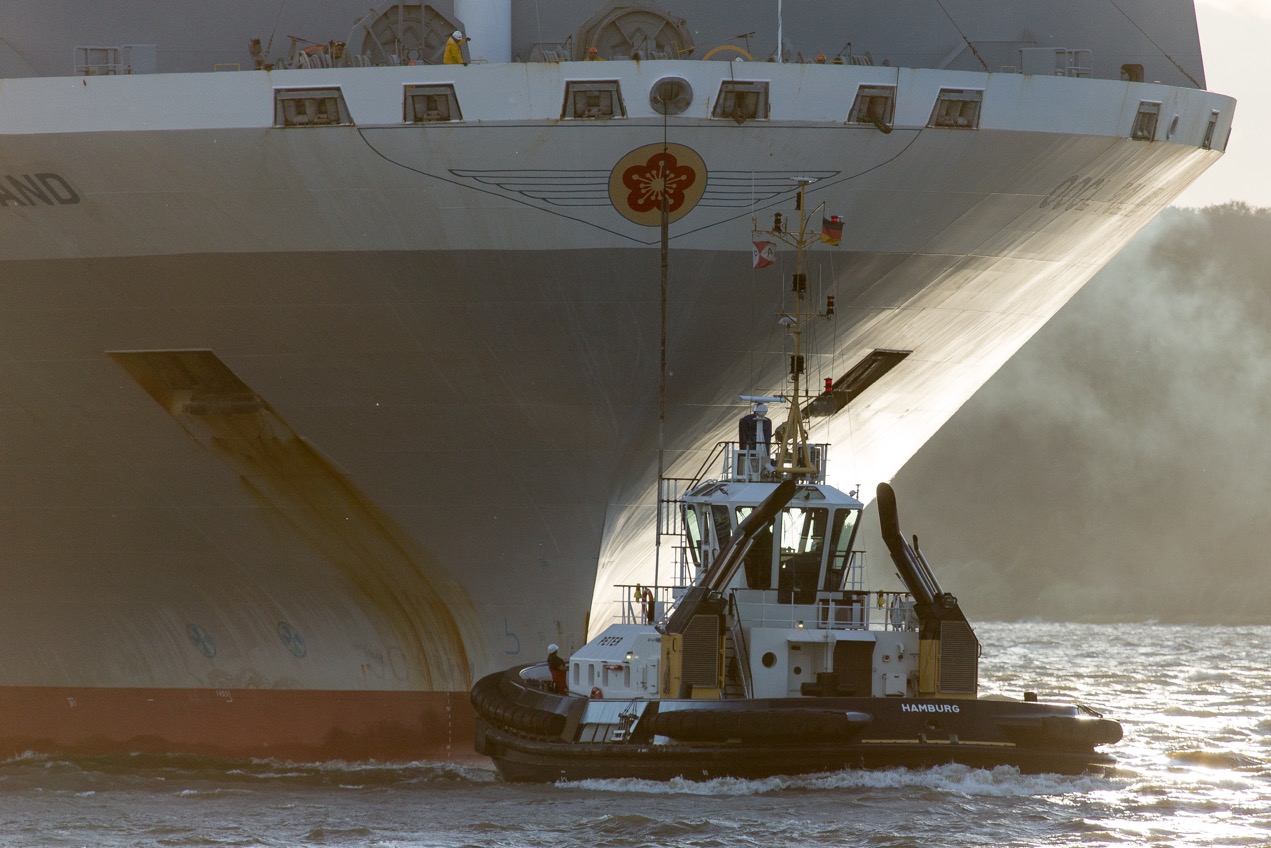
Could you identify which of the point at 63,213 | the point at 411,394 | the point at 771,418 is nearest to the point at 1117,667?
the point at 771,418

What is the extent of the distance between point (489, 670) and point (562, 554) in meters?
1.92

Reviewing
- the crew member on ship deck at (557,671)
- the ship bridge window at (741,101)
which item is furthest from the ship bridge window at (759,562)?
the ship bridge window at (741,101)

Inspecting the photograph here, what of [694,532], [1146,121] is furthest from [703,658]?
[1146,121]

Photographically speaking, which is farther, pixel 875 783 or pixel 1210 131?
pixel 1210 131

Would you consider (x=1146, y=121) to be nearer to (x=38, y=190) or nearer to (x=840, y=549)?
(x=840, y=549)

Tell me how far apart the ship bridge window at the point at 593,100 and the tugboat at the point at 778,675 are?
2420 mm

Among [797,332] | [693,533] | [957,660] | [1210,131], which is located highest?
[1210,131]

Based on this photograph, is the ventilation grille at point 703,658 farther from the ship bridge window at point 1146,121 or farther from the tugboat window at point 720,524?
the ship bridge window at point 1146,121

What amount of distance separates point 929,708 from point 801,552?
8.17ft

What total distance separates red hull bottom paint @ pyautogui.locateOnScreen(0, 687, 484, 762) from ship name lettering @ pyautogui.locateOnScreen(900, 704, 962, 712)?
22.0ft

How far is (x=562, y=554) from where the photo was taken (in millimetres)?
21672

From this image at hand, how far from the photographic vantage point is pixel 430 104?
18.0 metres

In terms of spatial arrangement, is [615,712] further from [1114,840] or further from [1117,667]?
[1117,667]

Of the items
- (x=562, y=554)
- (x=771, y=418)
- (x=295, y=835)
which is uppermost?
(x=771, y=418)
